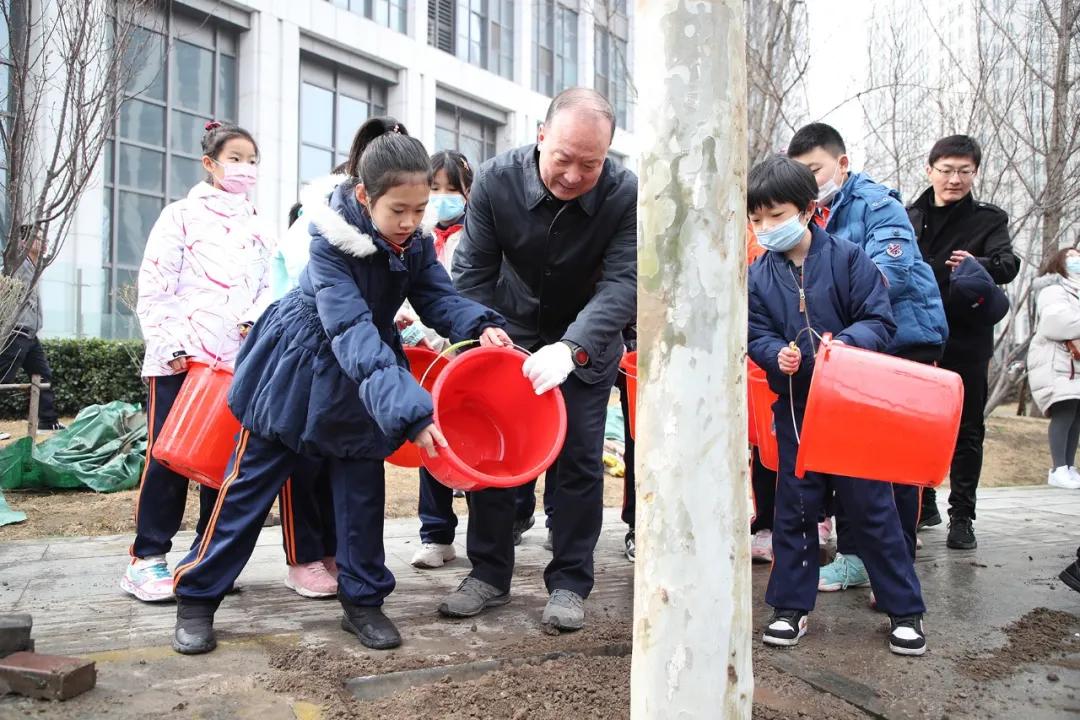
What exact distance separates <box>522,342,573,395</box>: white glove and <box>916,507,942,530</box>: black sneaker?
311 centimetres

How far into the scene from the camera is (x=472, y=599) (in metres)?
3.16

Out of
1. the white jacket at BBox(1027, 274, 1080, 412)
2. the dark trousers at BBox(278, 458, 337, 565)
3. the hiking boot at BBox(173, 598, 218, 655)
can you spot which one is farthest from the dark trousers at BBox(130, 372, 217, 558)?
the white jacket at BBox(1027, 274, 1080, 412)

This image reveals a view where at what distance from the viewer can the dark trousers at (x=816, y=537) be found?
9.82 ft

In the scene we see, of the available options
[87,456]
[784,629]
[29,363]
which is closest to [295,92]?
[29,363]

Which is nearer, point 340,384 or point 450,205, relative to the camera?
point 340,384

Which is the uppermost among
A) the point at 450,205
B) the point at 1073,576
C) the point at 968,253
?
the point at 450,205

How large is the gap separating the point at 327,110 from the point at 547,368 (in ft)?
54.1

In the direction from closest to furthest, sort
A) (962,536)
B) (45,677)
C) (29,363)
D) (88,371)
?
(45,677) → (962,536) → (29,363) → (88,371)

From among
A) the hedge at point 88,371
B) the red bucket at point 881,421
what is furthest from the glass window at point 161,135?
the red bucket at point 881,421

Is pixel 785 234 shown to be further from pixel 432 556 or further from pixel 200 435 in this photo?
pixel 200 435

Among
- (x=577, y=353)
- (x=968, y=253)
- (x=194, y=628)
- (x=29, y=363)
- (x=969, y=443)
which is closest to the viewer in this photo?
(x=194, y=628)

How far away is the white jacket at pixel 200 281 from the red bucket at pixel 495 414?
867 millimetres

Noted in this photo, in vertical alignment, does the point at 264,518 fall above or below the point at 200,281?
below

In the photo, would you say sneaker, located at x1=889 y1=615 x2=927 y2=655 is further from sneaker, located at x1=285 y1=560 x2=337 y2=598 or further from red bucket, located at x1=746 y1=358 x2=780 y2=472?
sneaker, located at x1=285 y1=560 x2=337 y2=598
